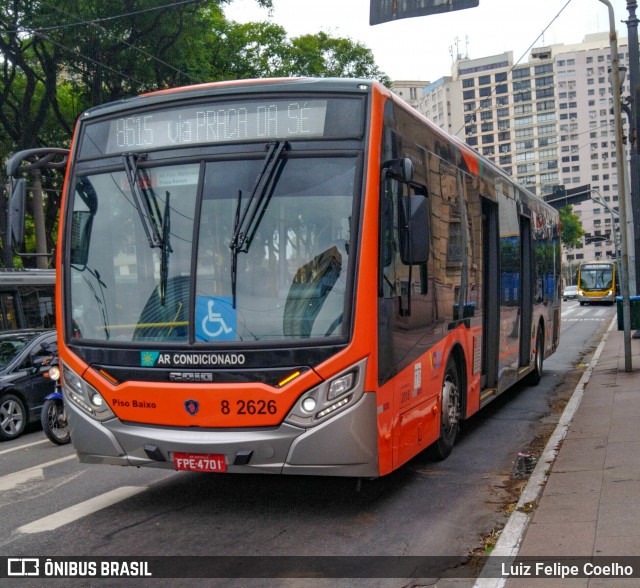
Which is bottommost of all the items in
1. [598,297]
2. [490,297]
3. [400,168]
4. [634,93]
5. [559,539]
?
[598,297]

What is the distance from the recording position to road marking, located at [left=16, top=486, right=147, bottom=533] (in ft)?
20.7

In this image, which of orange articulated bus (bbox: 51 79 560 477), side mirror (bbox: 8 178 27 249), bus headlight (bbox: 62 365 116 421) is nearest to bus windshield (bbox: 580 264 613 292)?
orange articulated bus (bbox: 51 79 560 477)

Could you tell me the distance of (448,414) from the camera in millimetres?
8195

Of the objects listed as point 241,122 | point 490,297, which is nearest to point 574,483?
point 490,297

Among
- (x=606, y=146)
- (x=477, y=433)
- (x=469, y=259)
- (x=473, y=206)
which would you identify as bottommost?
(x=477, y=433)

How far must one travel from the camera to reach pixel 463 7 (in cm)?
982

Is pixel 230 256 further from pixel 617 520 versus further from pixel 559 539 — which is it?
pixel 617 520

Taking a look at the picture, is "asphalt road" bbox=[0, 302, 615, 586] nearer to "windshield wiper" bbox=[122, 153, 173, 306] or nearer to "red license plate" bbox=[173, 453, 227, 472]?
"red license plate" bbox=[173, 453, 227, 472]

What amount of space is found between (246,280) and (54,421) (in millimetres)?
5536

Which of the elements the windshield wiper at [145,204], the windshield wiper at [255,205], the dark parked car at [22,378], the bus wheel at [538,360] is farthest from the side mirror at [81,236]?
the bus wheel at [538,360]

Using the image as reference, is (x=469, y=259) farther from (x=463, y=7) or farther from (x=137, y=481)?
(x=137, y=481)

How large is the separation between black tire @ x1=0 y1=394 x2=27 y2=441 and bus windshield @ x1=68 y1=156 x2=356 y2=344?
6023 millimetres

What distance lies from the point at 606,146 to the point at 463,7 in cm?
15574

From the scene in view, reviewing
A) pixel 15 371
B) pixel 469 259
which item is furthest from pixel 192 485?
pixel 15 371
